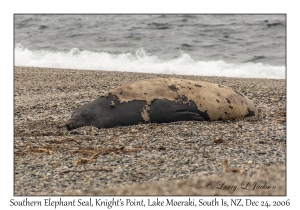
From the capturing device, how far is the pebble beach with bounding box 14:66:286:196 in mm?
3977

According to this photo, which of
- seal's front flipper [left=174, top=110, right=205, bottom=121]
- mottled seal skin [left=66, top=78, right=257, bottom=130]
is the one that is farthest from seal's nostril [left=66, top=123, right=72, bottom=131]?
seal's front flipper [left=174, top=110, right=205, bottom=121]

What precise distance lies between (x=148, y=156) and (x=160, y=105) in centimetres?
180

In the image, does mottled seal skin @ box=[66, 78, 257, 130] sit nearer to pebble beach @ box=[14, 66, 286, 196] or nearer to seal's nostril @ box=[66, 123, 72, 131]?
seal's nostril @ box=[66, 123, 72, 131]

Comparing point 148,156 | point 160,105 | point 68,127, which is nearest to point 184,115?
point 160,105

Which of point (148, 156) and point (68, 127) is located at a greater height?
point (68, 127)

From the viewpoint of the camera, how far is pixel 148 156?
16.4 feet

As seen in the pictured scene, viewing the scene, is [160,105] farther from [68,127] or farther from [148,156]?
[148,156]

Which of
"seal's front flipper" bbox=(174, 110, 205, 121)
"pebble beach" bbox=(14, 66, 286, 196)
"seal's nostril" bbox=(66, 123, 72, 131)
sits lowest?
"pebble beach" bbox=(14, 66, 286, 196)

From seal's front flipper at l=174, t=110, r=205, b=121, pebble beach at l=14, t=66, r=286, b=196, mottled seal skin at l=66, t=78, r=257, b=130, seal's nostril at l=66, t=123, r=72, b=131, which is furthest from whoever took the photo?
seal's front flipper at l=174, t=110, r=205, b=121

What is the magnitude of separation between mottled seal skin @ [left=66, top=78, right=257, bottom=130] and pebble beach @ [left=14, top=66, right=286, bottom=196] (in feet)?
0.53

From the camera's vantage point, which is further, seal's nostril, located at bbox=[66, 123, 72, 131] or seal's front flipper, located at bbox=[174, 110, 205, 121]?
seal's front flipper, located at bbox=[174, 110, 205, 121]

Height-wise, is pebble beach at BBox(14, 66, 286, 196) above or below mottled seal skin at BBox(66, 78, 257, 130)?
below

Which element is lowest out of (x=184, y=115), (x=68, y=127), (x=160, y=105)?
(x=68, y=127)

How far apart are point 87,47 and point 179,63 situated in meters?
4.86
